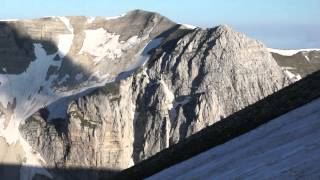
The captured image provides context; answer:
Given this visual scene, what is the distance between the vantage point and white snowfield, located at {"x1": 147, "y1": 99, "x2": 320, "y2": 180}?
73.3 feet

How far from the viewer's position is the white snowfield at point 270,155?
2233cm

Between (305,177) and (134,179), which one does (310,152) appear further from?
(134,179)

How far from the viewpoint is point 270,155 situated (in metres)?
25.6

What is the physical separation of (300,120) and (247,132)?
379 cm

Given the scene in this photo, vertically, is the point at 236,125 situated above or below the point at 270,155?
above

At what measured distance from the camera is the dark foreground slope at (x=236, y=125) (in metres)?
34.7

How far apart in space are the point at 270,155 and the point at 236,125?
37.6 feet

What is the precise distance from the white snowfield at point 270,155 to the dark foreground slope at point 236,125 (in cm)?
256

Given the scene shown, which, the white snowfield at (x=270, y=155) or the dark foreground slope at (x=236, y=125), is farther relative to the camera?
the dark foreground slope at (x=236, y=125)

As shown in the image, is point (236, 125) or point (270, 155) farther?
point (236, 125)

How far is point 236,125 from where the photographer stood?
1457 inches

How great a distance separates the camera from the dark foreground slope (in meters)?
34.7

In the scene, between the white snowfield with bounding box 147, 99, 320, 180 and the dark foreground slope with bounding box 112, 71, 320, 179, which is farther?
the dark foreground slope with bounding box 112, 71, 320, 179

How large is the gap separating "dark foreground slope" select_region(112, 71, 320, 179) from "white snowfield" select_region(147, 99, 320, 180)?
2558 mm
